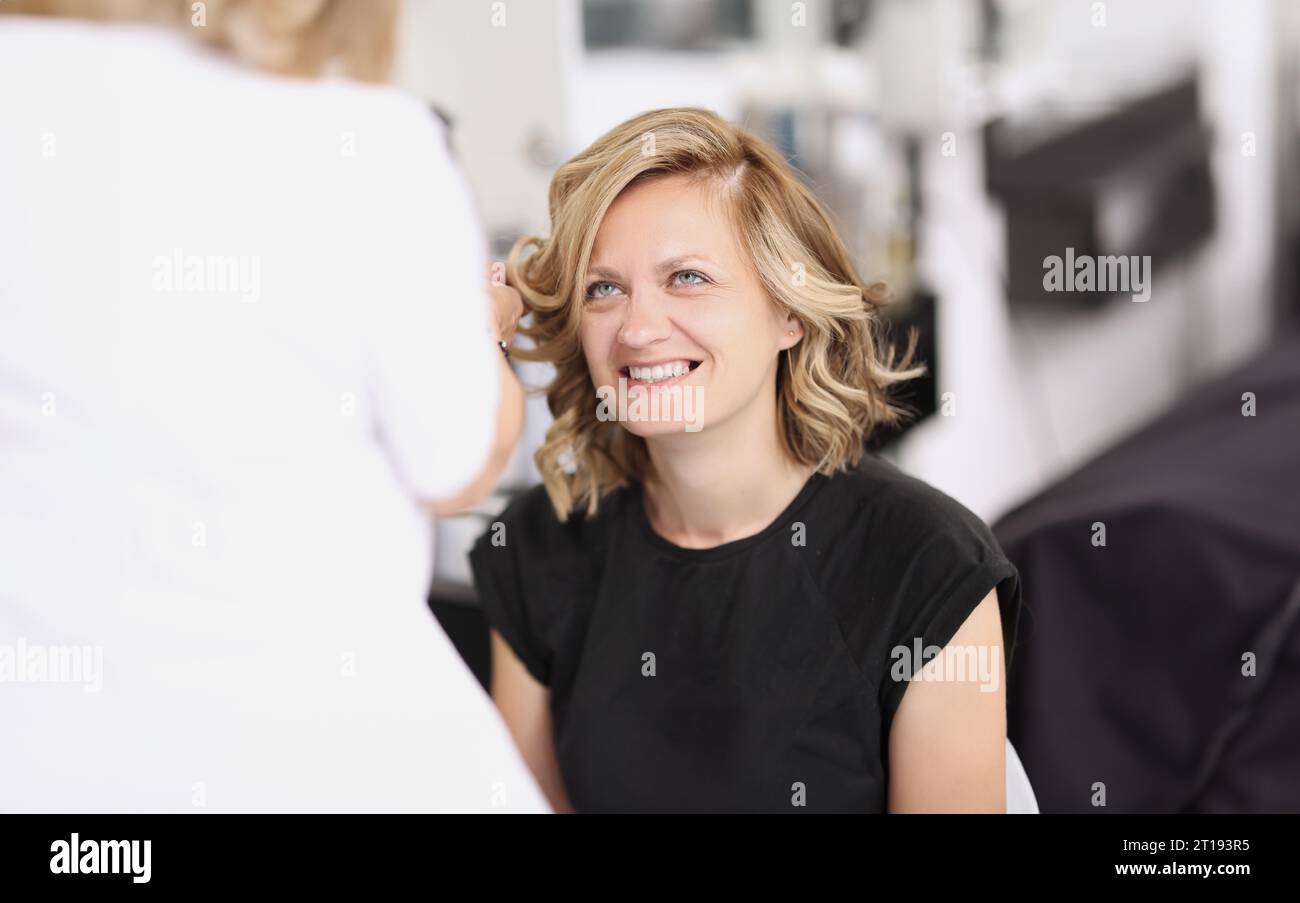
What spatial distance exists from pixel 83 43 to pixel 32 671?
1.48 ft

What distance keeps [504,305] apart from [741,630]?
0.99ft

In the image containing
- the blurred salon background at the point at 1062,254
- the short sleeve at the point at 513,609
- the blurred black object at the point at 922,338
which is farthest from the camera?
the blurred black object at the point at 922,338

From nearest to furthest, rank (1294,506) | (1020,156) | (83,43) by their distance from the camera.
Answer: (83,43)
(1294,506)
(1020,156)

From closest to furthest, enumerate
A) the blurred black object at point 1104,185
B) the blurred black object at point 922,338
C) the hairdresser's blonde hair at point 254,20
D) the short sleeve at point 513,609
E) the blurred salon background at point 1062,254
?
the hairdresser's blonde hair at point 254,20, the short sleeve at point 513,609, the blurred salon background at point 1062,254, the blurred black object at point 922,338, the blurred black object at point 1104,185

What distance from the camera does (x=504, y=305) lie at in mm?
981

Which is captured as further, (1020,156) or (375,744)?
(1020,156)

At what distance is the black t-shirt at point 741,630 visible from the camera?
933mm

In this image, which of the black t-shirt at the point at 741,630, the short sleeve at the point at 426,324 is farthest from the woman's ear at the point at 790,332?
the short sleeve at the point at 426,324

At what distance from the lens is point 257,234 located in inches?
36.8

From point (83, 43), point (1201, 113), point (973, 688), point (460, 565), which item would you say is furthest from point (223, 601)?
point (1201, 113)

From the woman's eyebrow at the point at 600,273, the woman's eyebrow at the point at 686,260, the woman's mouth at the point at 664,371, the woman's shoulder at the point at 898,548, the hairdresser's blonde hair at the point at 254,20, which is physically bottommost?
the woman's shoulder at the point at 898,548

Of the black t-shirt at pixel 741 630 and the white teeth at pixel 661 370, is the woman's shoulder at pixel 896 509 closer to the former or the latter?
the black t-shirt at pixel 741 630
